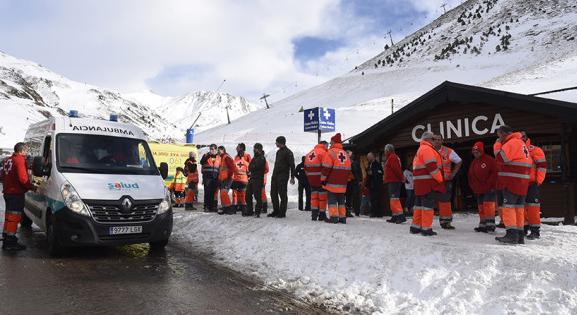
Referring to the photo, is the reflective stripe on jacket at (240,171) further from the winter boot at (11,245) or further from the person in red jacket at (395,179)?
the winter boot at (11,245)

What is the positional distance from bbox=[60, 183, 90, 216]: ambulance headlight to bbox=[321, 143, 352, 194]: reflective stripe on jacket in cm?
477

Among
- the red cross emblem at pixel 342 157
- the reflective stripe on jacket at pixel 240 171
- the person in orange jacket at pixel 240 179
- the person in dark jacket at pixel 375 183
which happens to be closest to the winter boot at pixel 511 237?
the red cross emblem at pixel 342 157

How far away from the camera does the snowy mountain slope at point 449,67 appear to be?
145 ft

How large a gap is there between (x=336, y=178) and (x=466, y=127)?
5730 mm

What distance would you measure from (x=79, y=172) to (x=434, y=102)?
10063 mm

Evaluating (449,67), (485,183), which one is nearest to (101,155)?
(485,183)

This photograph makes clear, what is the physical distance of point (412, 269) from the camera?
5.80 metres

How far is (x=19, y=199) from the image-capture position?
8.00 metres

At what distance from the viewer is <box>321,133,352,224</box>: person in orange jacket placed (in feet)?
30.7

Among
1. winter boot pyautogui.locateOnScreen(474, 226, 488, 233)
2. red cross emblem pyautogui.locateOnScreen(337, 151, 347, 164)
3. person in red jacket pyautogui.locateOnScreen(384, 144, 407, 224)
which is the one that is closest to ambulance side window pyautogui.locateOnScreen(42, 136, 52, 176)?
red cross emblem pyautogui.locateOnScreen(337, 151, 347, 164)

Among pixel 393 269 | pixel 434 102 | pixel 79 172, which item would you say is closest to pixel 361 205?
pixel 434 102

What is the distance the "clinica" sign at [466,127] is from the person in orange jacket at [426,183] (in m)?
5.42

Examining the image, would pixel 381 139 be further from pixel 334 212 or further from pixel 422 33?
pixel 422 33

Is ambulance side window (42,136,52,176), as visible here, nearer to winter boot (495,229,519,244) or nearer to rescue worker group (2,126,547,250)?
rescue worker group (2,126,547,250)
